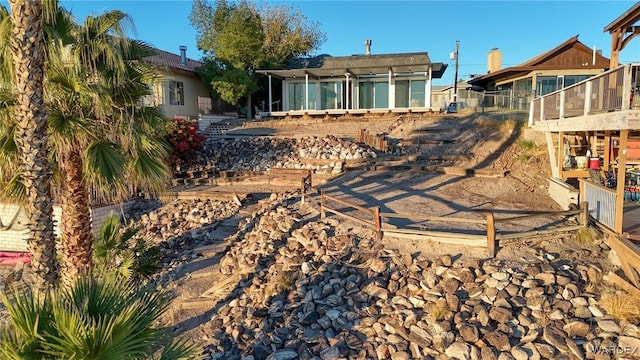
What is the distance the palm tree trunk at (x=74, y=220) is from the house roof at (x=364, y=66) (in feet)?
64.1

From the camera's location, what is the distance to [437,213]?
943 cm

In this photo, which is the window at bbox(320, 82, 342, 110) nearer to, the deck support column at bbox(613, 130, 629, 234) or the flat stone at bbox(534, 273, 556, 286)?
the deck support column at bbox(613, 130, 629, 234)

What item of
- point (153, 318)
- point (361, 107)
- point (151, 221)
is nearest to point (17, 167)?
point (153, 318)

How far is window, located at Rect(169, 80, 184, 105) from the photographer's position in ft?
80.1

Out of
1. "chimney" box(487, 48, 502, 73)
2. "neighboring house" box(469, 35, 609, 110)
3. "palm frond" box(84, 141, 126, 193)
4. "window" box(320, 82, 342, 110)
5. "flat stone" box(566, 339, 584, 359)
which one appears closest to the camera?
"flat stone" box(566, 339, 584, 359)

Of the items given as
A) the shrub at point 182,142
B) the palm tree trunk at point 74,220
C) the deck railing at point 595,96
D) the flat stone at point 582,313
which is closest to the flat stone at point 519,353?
the flat stone at point 582,313

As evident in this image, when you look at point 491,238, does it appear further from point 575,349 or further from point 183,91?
point 183,91

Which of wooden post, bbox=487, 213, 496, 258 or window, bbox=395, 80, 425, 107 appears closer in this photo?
wooden post, bbox=487, 213, 496, 258

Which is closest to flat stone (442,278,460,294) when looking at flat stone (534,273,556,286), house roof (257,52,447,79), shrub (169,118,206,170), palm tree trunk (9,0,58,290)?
flat stone (534,273,556,286)

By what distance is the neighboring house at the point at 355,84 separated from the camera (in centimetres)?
2536

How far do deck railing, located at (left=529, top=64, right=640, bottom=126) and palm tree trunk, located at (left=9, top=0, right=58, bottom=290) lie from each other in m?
8.57

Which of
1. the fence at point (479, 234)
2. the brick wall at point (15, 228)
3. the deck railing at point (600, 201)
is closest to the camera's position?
the fence at point (479, 234)

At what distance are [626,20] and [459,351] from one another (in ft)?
32.5

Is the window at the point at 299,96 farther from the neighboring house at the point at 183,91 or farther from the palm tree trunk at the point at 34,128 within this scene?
the palm tree trunk at the point at 34,128
